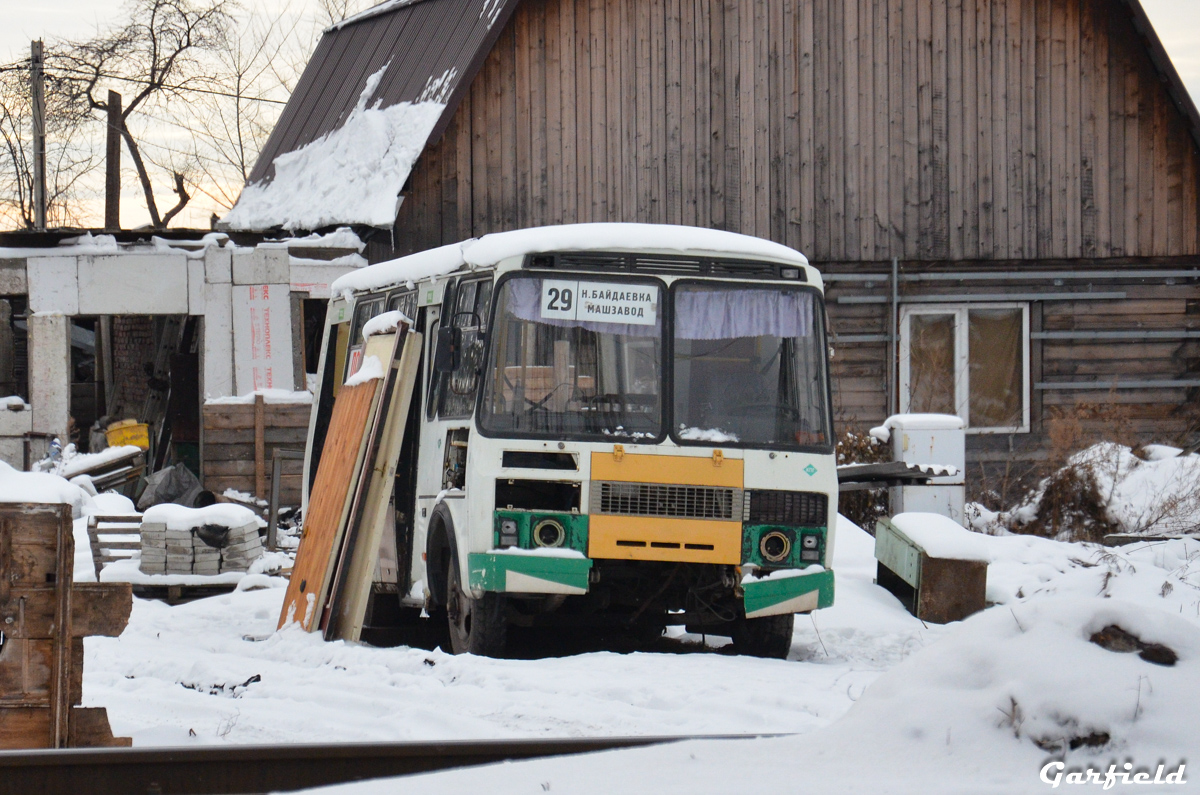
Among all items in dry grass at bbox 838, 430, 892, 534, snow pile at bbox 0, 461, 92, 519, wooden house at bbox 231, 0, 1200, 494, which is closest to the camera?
snow pile at bbox 0, 461, 92, 519

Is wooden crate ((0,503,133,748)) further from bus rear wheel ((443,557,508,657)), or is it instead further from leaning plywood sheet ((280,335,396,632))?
leaning plywood sheet ((280,335,396,632))

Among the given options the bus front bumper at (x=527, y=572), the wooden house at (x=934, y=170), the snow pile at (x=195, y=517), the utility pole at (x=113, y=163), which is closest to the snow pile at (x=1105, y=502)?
the wooden house at (x=934, y=170)

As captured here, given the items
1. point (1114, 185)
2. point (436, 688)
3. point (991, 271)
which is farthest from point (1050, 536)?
point (436, 688)

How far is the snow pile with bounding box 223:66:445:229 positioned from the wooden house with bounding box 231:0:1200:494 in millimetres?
667

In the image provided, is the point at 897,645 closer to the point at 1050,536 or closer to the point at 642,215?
the point at 1050,536

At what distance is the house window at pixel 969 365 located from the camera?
766 inches

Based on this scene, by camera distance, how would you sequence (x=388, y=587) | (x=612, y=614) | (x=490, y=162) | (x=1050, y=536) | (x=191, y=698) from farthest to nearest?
(x=490, y=162)
(x=1050, y=536)
(x=388, y=587)
(x=612, y=614)
(x=191, y=698)

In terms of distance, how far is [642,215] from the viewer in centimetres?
1898

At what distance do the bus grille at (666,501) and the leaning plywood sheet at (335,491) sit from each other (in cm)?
204

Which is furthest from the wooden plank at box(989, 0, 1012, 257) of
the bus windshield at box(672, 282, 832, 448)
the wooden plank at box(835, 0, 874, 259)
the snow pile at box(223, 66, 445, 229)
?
the bus windshield at box(672, 282, 832, 448)

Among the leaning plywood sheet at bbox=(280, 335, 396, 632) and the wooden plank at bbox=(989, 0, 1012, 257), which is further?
the wooden plank at bbox=(989, 0, 1012, 257)

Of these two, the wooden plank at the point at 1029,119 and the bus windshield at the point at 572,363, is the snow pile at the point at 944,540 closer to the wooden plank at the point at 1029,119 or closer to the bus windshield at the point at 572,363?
the bus windshield at the point at 572,363

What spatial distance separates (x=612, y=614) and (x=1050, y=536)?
747 cm

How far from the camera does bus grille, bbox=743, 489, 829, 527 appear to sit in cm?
870
